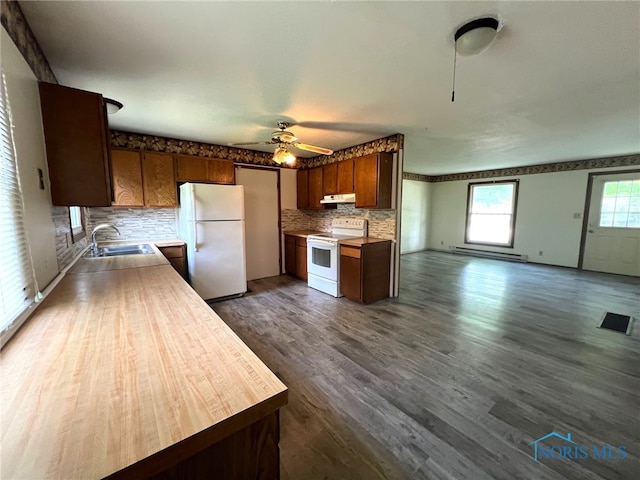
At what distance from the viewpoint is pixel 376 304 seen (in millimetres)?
3625

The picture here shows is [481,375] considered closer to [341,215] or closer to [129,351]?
[129,351]

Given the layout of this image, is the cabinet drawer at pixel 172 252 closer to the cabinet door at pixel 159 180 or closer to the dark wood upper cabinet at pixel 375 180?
the cabinet door at pixel 159 180

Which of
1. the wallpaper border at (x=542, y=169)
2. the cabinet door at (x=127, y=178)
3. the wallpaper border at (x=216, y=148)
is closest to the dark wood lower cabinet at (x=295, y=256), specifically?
the wallpaper border at (x=216, y=148)

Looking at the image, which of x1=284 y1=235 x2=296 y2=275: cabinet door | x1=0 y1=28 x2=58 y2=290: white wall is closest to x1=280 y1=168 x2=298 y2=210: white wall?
x1=284 y1=235 x2=296 y2=275: cabinet door

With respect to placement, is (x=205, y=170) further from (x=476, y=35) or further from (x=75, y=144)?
(x=476, y=35)

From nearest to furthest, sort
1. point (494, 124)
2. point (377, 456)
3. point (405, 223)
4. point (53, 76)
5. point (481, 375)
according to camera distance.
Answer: point (377, 456)
point (53, 76)
point (481, 375)
point (494, 124)
point (405, 223)

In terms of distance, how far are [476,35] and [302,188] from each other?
3.83m

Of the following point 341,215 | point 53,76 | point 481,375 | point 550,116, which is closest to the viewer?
point 53,76

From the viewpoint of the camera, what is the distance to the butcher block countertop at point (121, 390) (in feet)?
1.78

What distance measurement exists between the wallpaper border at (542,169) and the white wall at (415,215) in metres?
0.24

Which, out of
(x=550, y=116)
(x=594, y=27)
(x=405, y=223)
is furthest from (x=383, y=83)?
(x=405, y=223)

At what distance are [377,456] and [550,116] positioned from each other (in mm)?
3729

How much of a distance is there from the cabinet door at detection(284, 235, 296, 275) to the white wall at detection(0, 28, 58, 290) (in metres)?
3.51

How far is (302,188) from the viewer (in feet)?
16.7
